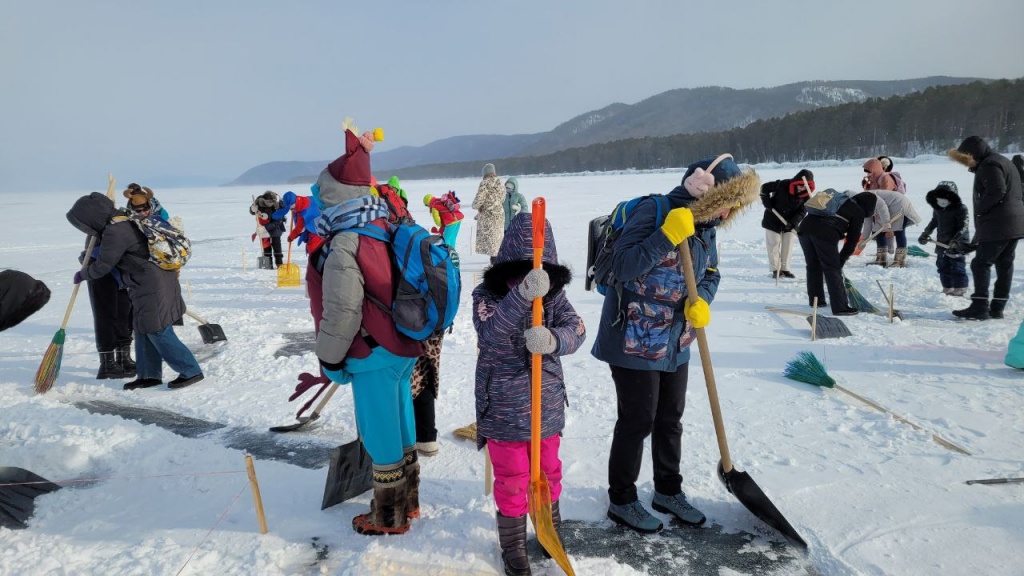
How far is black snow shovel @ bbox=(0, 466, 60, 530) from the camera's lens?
2.87 meters

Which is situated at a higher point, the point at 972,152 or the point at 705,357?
the point at 972,152

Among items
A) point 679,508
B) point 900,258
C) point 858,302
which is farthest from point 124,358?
point 900,258

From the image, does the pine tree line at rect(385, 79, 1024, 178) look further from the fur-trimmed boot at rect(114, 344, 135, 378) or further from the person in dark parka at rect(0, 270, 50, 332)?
the person in dark parka at rect(0, 270, 50, 332)

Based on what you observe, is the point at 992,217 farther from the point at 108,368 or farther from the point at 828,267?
the point at 108,368

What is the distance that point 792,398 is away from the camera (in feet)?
14.5

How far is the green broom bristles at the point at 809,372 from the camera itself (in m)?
4.54

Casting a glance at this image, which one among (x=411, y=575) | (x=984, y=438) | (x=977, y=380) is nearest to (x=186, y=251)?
(x=411, y=575)

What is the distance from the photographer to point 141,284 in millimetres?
4828

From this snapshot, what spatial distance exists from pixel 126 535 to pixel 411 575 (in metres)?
1.51

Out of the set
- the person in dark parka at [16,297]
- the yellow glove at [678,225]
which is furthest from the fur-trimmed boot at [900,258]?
the person in dark parka at [16,297]

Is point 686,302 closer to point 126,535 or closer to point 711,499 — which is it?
point 711,499

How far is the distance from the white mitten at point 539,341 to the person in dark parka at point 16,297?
2110mm

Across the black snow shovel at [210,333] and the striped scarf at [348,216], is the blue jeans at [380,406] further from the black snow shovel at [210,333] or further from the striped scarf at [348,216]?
the black snow shovel at [210,333]

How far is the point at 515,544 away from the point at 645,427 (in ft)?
2.73
